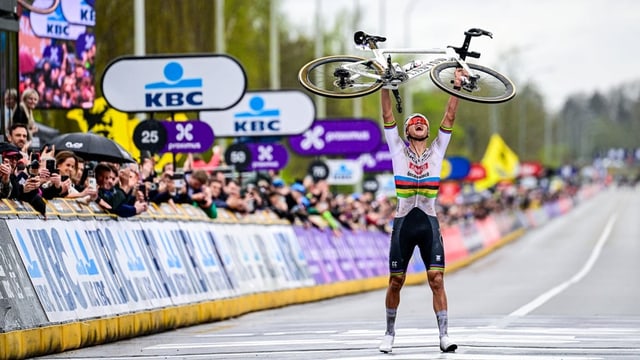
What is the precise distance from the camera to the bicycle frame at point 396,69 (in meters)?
13.3

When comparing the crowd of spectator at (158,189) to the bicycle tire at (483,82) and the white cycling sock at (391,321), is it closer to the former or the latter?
the white cycling sock at (391,321)

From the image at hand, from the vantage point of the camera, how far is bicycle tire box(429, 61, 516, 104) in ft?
43.6

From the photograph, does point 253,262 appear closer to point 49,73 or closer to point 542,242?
point 49,73

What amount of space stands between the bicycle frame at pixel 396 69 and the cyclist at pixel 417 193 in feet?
1.36

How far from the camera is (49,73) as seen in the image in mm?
23078

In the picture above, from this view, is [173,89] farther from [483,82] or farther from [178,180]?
[483,82]

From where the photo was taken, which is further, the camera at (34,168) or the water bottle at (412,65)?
the camera at (34,168)

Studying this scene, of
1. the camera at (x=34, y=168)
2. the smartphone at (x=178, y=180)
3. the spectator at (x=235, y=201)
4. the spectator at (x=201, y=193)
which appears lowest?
the spectator at (x=235, y=201)

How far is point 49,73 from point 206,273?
5.14 m

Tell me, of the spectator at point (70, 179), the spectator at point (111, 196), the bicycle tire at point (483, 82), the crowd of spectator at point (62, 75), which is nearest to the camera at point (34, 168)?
the spectator at point (70, 179)

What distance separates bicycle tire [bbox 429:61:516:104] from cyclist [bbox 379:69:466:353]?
0.46 m

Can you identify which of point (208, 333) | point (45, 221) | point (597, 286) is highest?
point (45, 221)

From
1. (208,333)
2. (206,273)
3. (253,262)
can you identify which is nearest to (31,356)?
(208,333)

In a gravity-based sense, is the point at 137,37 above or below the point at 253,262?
above
